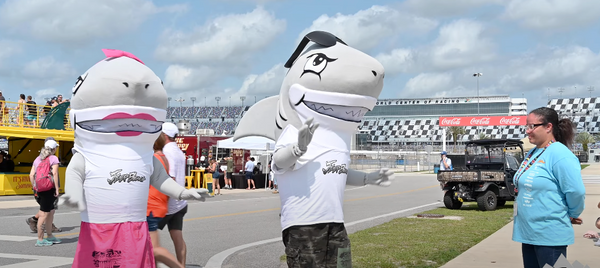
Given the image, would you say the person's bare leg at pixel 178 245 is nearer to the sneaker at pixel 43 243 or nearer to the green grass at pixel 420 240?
the green grass at pixel 420 240

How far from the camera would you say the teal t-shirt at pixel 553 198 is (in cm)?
418

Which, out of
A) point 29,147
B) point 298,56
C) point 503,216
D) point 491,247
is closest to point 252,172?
point 29,147

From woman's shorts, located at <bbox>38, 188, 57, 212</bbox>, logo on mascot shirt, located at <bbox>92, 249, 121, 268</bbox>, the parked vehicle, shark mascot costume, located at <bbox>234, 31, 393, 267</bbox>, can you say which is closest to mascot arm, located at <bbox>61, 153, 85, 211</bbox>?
logo on mascot shirt, located at <bbox>92, 249, 121, 268</bbox>

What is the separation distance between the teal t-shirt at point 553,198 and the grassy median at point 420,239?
10.2 ft

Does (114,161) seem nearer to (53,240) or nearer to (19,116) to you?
(53,240)

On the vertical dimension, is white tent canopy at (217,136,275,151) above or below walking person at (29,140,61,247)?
above

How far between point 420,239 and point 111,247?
240 inches

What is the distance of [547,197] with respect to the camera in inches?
167

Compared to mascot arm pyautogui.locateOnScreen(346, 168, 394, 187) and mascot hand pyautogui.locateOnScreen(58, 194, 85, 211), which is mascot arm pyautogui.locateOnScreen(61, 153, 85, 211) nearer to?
mascot hand pyautogui.locateOnScreen(58, 194, 85, 211)

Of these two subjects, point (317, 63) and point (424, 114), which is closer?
point (317, 63)

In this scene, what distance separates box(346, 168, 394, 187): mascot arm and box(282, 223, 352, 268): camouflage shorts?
655 mm

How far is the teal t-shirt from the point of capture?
4176 mm

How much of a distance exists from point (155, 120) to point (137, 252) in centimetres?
106

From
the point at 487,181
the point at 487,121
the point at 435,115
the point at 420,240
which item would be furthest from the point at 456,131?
the point at 420,240
